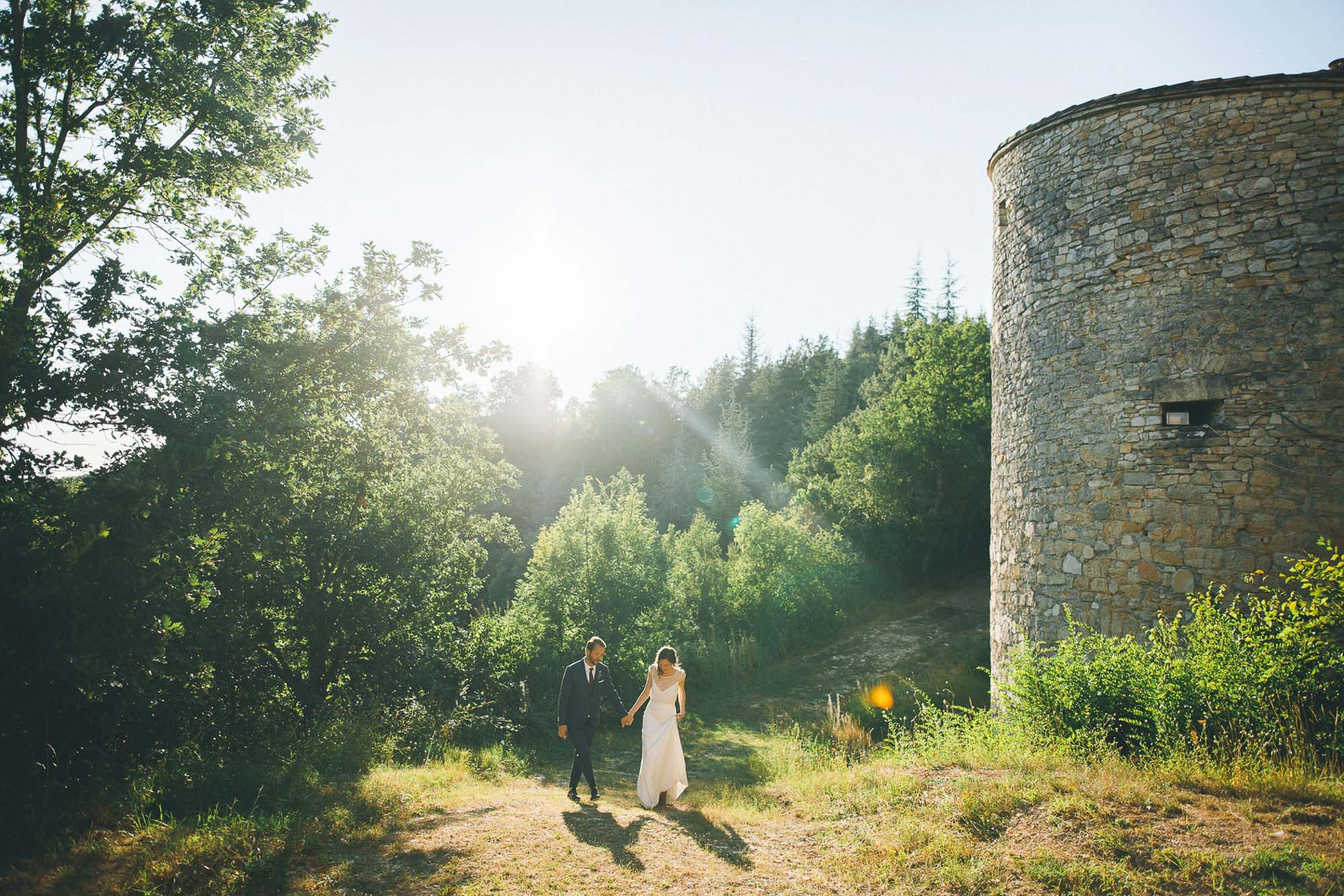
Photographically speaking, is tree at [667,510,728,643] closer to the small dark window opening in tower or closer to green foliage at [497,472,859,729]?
green foliage at [497,472,859,729]

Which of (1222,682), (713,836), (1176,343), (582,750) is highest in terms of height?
(1176,343)

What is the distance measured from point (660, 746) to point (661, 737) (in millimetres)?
109

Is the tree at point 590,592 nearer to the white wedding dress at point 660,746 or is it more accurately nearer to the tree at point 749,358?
the white wedding dress at point 660,746

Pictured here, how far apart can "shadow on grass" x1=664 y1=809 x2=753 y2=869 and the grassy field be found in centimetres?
3

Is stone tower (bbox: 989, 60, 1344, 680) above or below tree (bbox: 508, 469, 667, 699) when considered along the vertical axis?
above

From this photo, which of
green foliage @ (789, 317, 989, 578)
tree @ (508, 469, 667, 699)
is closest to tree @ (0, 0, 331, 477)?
tree @ (508, 469, 667, 699)

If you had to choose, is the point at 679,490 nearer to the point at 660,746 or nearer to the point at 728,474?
the point at 728,474

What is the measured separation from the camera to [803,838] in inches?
223

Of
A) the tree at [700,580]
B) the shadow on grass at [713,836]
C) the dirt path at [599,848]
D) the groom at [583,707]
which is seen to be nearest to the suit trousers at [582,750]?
the groom at [583,707]

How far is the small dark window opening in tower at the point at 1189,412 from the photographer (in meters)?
6.71

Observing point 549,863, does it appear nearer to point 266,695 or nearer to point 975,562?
point 266,695

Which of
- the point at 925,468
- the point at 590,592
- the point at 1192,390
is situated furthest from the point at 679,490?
the point at 1192,390

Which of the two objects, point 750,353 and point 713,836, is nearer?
point 713,836

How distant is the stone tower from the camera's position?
6324 millimetres
